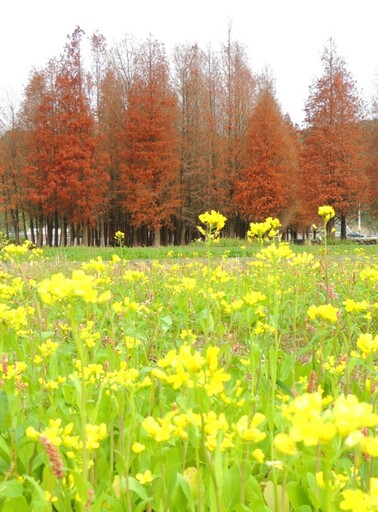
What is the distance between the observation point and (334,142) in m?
20.3

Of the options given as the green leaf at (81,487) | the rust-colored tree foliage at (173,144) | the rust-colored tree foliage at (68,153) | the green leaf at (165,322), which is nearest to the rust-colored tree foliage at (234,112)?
the rust-colored tree foliage at (173,144)

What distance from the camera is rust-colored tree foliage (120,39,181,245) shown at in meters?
20.6

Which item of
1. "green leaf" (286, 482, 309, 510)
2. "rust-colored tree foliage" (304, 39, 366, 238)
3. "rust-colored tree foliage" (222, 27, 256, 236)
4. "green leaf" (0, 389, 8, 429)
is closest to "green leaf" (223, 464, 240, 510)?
"green leaf" (286, 482, 309, 510)

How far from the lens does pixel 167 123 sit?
21156mm

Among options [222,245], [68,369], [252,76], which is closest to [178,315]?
[68,369]

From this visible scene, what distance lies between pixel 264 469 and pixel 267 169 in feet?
68.0

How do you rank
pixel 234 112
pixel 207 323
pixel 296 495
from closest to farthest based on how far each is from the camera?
pixel 296 495, pixel 207 323, pixel 234 112

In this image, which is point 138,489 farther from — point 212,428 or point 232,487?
point 212,428

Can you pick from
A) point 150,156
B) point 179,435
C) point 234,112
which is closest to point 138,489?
point 179,435

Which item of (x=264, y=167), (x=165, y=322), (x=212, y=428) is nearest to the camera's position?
(x=212, y=428)

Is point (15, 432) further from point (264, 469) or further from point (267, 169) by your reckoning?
point (267, 169)

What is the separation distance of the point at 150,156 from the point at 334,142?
7687 millimetres

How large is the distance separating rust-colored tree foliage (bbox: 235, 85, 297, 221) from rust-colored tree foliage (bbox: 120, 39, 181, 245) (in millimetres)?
3187

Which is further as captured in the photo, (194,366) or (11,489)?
(11,489)
